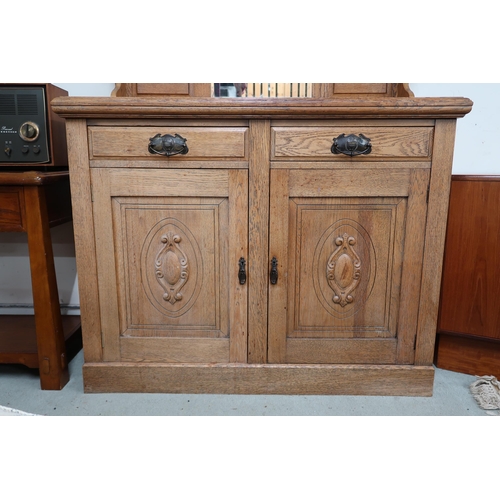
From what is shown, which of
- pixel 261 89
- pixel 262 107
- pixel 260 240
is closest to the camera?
pixel 262 107

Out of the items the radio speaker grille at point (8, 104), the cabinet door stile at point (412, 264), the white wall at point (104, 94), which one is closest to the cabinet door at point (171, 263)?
the radio speaker grille at point (8, 104)

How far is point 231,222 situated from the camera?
129 cm

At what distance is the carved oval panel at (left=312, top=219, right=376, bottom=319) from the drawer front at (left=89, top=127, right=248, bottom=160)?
0.40 meters

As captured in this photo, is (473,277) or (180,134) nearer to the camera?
(180,134)

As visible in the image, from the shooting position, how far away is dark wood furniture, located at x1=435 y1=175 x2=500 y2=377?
Answer: 4.56ft

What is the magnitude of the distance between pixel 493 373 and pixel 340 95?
4.04 ft

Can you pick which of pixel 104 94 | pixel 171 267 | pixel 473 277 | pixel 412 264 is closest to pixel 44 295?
pixel 171 267

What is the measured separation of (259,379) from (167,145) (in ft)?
2.75

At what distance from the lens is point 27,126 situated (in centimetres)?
136

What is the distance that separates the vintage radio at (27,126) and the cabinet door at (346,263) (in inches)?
31.6

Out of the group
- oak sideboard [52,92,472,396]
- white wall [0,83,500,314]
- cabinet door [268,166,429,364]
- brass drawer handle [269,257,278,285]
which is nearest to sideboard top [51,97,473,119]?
oak sideboard [52,92,472,396]

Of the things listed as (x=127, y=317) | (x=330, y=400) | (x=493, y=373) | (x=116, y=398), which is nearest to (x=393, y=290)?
(x=330, y=400)

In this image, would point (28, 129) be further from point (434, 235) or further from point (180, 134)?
point (434, 235)

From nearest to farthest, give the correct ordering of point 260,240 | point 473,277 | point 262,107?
1. point 262,107
2. point 260,240
3. point 473,277
